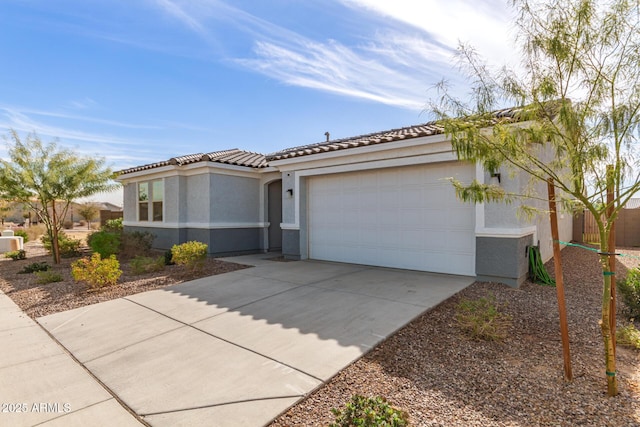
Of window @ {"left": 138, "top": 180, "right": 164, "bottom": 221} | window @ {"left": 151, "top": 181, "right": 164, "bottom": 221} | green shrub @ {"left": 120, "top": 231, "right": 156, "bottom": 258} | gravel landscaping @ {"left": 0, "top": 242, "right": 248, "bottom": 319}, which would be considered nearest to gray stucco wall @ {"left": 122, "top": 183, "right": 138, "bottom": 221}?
window @ {"left": 138, "top": 180, "right": 164, "bottom": 221}

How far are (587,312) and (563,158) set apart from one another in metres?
3.87

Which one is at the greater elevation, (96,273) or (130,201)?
(130,201)

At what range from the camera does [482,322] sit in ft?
14.1

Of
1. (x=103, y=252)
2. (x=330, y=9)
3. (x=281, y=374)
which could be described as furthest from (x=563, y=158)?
(x=103, y=252)

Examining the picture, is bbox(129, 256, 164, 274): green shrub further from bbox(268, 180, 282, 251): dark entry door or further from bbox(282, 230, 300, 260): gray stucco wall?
bbox(268, 180, 282, 251): dark entry door

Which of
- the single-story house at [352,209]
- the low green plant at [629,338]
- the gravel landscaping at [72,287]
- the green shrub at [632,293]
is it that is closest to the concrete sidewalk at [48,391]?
the gravel landscaping at [72,287]

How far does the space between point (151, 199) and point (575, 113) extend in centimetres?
1423

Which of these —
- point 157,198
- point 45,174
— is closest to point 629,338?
point 157,198

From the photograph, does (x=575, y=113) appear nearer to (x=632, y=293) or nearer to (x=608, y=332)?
(x=608, y=332)

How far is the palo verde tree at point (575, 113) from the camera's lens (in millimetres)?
2879

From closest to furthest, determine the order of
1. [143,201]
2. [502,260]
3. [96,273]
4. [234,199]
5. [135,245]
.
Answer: [502,260] < [96,273] < [135,245] < [234,199] < [143,201]

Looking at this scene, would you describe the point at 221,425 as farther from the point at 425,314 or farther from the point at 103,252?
the point at 103,252

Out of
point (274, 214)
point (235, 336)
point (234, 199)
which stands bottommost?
point (235, 336)

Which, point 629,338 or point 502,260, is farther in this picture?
point 502,260
